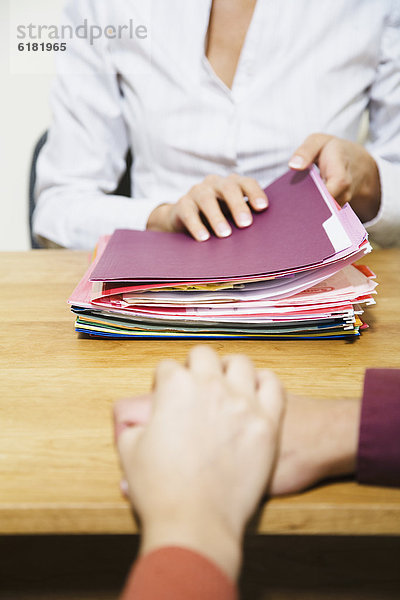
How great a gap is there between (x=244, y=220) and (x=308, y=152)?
6.2 inches

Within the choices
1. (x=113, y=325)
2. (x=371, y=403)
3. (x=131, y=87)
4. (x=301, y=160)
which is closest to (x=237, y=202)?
(x=301, y=160)

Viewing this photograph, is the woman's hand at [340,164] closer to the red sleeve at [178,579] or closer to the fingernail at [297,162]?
the fingernail at [297,162]

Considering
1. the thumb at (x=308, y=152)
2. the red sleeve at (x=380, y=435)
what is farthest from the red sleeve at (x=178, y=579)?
the thumb at (x=308, y=152)

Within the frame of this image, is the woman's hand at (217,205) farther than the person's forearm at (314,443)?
Yes

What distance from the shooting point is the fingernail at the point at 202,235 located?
2.17 ft

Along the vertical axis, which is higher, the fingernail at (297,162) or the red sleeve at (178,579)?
the fingernail at (297,162)

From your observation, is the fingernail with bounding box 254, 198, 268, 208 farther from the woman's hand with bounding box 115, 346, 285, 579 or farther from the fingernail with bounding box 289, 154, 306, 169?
the woman's hand with bounding box 115, 346, 285, 579

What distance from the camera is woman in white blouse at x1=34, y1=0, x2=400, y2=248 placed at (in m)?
1.12

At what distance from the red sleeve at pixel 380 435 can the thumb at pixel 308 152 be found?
392 mm

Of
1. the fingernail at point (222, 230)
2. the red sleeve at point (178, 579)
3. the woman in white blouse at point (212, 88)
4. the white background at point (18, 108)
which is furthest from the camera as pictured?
the white background at point (18, 108)

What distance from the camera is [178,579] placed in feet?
0.91

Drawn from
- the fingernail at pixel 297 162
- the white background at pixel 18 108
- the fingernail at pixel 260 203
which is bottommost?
the white background at pixel 18 108

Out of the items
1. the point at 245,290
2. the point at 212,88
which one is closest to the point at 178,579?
the point at 245,290

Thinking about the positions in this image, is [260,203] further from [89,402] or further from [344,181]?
[89,402]
